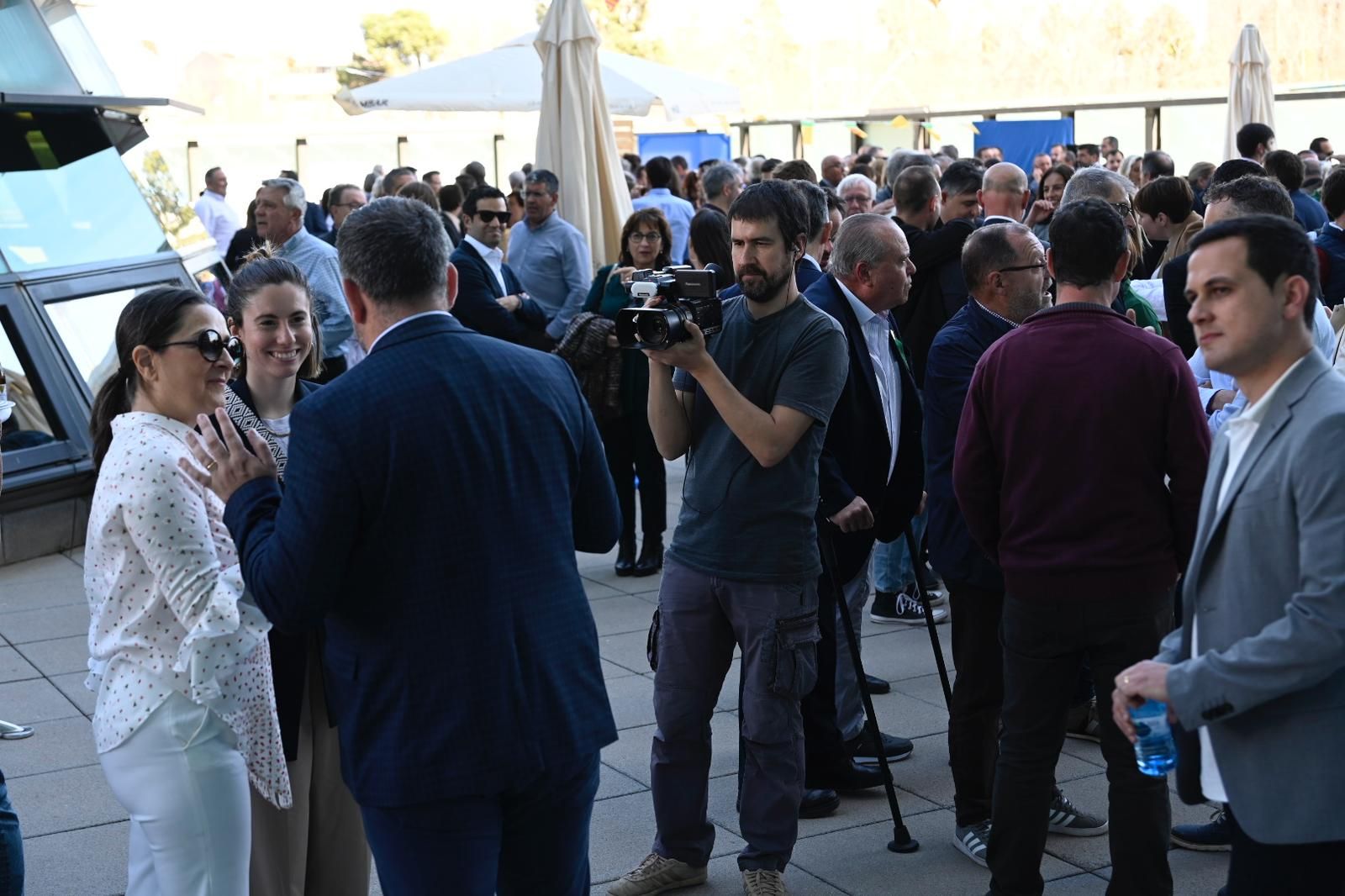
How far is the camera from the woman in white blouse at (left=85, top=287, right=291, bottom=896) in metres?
3.04

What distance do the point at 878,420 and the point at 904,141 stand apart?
22884mm

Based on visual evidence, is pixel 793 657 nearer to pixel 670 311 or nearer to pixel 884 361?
pixel 670 311

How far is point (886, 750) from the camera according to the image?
5.60 m

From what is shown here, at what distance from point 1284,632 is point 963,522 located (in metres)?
2.03

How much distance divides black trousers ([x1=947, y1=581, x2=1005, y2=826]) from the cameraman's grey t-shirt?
0.69m

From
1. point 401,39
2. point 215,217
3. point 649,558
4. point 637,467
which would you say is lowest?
point 401,39

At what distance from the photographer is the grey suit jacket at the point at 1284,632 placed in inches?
103

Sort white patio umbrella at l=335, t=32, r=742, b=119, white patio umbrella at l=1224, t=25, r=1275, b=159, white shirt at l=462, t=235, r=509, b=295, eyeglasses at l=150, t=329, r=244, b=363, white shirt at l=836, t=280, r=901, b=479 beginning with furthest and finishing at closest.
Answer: white patio umbrella at l=335, t=32, r=742, b=119 < white patio umbrella at l=1224, t=25, r=1275, b=159 < white shirt at l=462, t=235, r=509, b=295 < white shirt at l=836, t=280, r=901, b=479 < eyeglasses at l=150, t=329, r=244, b=363

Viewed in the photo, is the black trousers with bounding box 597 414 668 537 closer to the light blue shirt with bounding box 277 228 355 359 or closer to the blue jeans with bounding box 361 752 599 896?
the light blue shirt with bounding box 277 228 355 359

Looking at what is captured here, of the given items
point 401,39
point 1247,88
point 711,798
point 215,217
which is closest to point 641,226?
point 711,798

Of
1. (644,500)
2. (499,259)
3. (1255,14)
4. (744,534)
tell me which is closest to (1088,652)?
(744,534)

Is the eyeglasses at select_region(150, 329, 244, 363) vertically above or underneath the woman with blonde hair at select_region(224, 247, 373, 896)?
above

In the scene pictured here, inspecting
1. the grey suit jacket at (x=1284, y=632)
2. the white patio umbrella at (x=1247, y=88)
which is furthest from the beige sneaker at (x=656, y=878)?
the white patio umbrella at (x=1247, y=88)

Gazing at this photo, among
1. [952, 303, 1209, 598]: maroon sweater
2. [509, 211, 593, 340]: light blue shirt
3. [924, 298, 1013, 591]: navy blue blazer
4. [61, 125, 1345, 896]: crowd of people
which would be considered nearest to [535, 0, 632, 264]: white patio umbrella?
[509, 211, 593, 340]: light blue shirt
